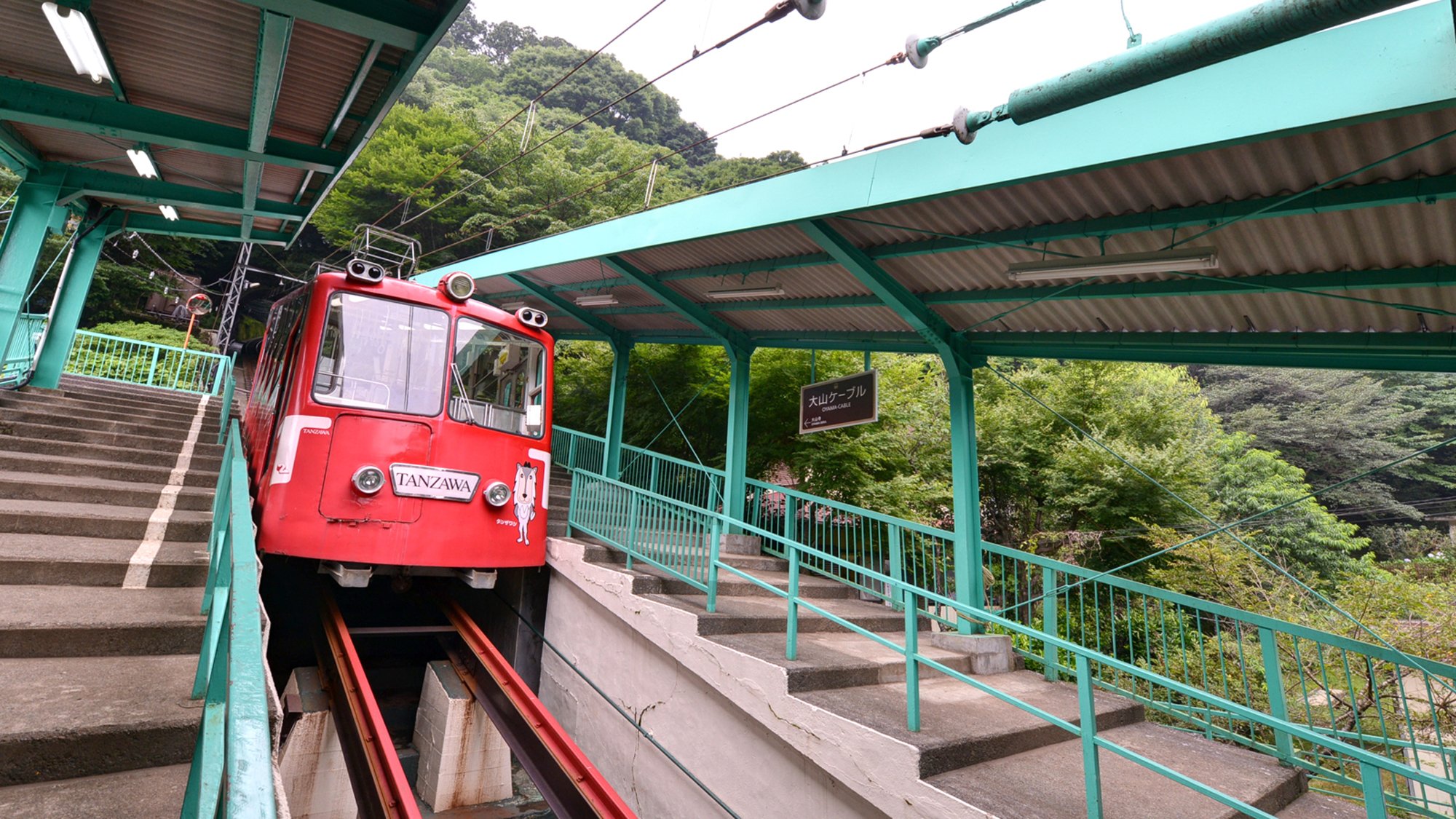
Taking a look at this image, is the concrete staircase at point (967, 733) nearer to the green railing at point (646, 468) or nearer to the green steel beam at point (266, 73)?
the green railing at point (646, 468)

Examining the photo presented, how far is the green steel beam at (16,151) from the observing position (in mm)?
6633

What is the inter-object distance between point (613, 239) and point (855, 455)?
6058 mm

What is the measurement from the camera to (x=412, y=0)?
13.8 feet

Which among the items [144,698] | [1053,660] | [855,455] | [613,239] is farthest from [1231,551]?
[144,698]

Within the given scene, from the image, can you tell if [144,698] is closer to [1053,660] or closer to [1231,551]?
[1053,660]

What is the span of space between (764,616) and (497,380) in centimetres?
354

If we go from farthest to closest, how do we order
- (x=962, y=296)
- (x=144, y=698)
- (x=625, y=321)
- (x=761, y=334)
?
1. (x=625, y=321)
2. (x=761, y=334)
3. (x=962, y=296)
4. (x=144, y=698)

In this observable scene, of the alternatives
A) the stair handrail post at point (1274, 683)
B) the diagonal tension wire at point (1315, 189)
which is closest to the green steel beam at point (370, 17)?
the diagonal tension wire at point (1315, 189)

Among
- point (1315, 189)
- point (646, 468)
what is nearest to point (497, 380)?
point (646, 468)

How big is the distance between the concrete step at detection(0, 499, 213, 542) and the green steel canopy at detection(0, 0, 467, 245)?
323cm

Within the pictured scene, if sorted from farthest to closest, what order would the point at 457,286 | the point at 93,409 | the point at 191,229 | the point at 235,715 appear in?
the point at 191,229
the point at 93,409
the point at 457,286
the point at 235,715

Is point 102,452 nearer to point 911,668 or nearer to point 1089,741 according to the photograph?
point 911,668

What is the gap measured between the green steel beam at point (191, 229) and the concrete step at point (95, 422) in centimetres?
281

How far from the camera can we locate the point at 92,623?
313 cm
